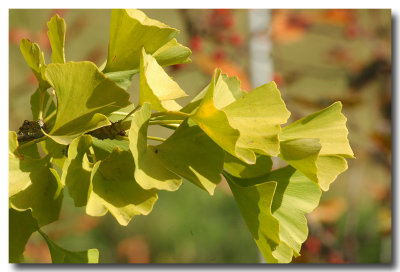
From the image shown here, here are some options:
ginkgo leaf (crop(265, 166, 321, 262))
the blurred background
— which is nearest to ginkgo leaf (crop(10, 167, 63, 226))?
ginkgo leaf (crop(265, 166, 321, 262))

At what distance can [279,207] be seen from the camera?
26 centimetres

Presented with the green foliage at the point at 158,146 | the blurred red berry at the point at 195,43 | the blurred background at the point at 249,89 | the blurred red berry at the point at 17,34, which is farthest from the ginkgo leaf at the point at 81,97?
the blurred red berry at the point at 17,34

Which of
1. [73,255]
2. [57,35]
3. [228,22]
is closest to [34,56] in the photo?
[57,35]

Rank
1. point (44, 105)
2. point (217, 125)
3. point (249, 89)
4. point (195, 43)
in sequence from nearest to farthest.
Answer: point (217, 125)
point (44, 105)
point (195, 43)
point (249, 89)

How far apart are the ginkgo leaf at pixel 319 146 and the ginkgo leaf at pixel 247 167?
0.02 metres

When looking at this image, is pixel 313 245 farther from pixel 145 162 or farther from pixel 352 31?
pixel 145 162

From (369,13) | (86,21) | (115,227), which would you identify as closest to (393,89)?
(369,13)

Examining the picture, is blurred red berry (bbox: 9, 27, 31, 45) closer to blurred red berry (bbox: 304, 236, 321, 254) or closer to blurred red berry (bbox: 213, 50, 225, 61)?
blurred red berry (bbox: 213, 50, 225, 61)

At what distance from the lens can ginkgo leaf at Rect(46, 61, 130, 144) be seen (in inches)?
9.1

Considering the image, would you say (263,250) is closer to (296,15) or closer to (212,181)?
(212,181)

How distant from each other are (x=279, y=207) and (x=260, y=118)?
2.2 inches

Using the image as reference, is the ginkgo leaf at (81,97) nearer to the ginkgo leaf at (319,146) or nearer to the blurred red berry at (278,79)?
the ginkgo leaf at (319,146)

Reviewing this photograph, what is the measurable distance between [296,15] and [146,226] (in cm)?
68

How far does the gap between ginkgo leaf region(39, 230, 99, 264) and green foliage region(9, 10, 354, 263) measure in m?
0.04
